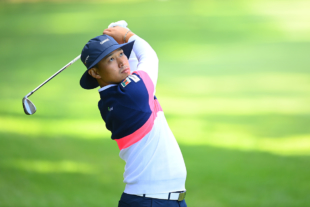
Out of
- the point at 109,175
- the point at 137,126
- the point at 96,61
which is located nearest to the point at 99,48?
the point at 96,61

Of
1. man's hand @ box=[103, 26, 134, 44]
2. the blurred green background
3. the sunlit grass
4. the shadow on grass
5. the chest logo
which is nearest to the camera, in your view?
the chest logo

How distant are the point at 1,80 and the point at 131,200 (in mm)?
3878

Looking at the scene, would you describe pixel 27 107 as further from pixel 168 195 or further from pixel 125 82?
pixel 168 195

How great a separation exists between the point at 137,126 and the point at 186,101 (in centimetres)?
282

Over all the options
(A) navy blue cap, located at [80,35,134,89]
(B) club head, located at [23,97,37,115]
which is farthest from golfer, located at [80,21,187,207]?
(B) club head, located at [23,97,37,115]

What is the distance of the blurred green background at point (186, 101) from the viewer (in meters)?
3.26

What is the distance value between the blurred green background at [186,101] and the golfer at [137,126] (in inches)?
62.6

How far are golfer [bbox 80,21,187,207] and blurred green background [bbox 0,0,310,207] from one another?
1.59 meters

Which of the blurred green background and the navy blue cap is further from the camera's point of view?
the blurred green background

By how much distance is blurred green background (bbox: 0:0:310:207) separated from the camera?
3256mm

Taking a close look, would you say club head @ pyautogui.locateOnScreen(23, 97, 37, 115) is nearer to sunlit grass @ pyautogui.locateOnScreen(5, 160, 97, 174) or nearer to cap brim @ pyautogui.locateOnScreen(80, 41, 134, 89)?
cap brim @ pyautogui.locateOnScreen(80, 41, 134, 89)

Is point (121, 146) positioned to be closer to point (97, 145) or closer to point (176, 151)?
point (176, 151)

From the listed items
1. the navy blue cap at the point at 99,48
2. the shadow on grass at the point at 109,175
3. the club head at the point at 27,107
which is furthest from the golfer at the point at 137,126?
the shadow on grass at the point at 109,175

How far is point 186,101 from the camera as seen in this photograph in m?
4.29
